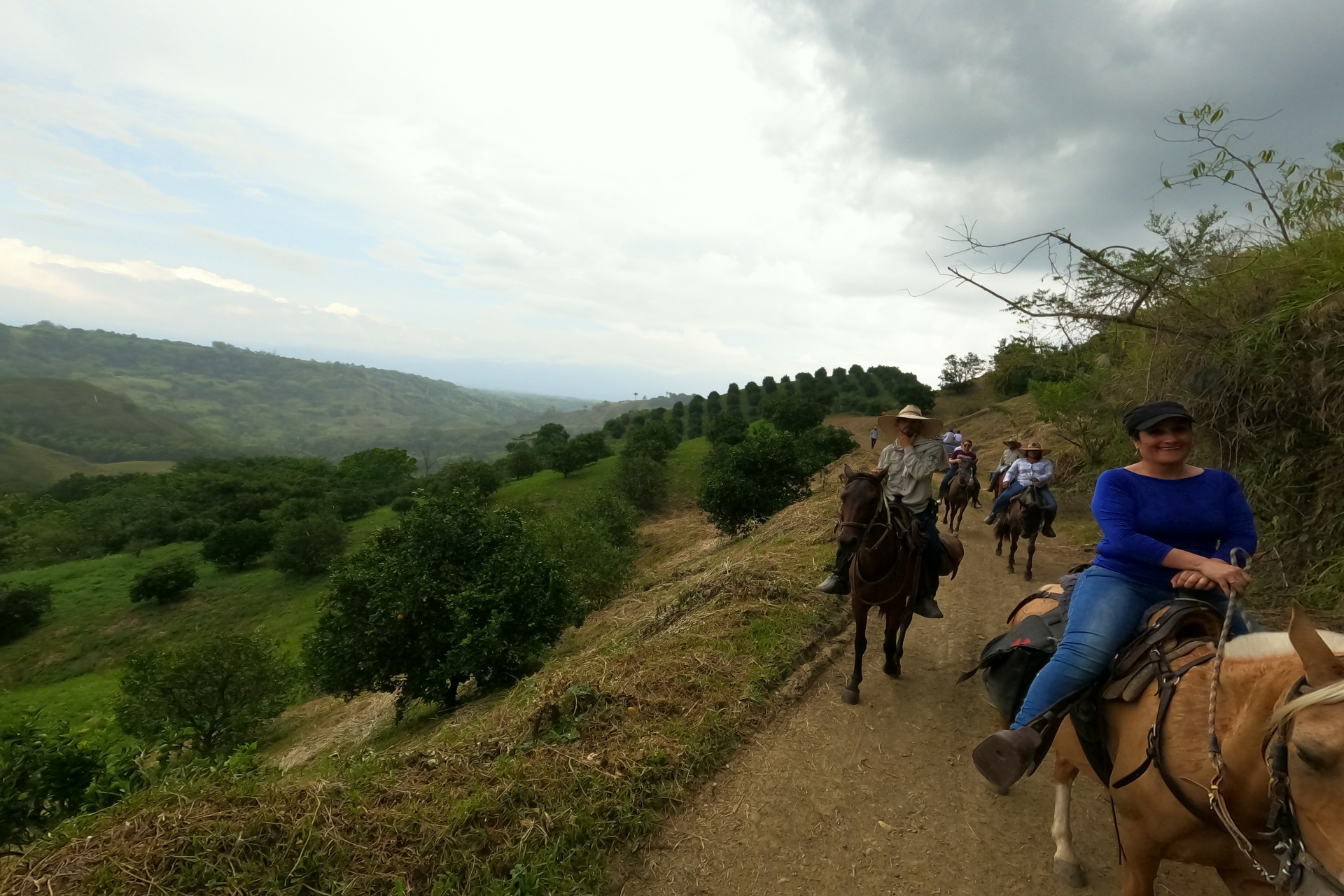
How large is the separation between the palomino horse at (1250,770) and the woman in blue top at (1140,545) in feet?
1.01

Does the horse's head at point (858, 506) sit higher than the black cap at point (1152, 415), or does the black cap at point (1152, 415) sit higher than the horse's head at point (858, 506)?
the black cap at point (1152, 415)

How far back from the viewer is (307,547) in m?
39.8

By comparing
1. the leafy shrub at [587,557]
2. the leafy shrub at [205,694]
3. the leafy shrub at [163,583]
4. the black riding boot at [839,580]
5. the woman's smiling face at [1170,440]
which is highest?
the woman's smiling face at [1170,440]

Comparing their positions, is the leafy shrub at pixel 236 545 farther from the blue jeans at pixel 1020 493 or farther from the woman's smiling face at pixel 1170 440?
the woman's smiling face at pixel 1170 440

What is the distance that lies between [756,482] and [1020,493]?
13.9 meters

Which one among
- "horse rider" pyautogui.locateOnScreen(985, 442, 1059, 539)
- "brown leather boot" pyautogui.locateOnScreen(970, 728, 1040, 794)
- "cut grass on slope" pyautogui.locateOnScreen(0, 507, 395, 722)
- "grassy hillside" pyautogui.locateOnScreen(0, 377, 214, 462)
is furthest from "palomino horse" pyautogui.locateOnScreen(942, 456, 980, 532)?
"grassy hillside" pyautogui.locateOnScreen(0, 377, 214, 462)

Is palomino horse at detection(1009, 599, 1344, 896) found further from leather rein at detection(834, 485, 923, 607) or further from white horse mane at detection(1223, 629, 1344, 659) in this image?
leather rein at detection(834, 485, 923, 607)

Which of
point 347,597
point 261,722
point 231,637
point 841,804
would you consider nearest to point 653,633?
point 841,804

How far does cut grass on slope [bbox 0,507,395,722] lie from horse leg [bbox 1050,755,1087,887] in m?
32.1

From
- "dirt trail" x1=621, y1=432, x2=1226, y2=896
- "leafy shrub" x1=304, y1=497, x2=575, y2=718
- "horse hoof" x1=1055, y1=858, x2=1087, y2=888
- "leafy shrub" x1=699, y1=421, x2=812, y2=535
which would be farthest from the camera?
"leafy shrub" x1=699, y1=421, x2=812, y2=535

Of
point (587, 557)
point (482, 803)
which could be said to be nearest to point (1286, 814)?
point (482, 803)

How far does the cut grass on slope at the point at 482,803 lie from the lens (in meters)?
3.26

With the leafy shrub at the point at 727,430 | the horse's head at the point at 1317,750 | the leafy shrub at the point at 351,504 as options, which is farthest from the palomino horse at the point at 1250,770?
the leafy shrub at the point at 351,504

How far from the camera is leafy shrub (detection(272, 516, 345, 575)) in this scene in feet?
129
